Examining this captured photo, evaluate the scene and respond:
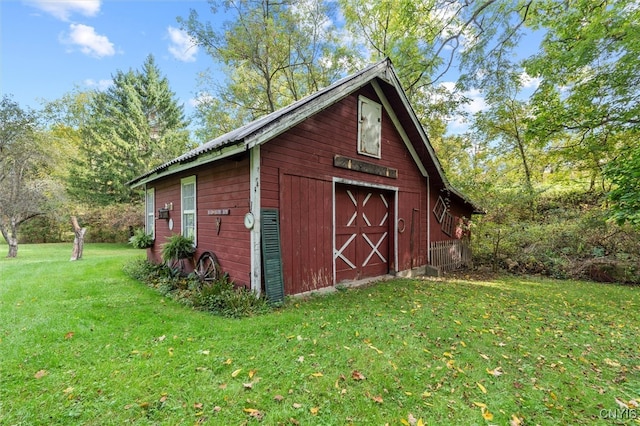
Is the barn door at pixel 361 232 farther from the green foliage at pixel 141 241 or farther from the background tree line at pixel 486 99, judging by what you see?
the green foliage at pixel 141 241

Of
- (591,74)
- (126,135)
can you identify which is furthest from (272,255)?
(126,135)

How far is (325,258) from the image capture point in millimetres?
6160

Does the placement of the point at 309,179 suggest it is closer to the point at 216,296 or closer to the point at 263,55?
the point at 216,296

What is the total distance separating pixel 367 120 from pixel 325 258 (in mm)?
3560

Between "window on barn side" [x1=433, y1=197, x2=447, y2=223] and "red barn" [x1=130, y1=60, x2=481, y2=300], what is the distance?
0.11m

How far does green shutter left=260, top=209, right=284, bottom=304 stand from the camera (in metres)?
5.06

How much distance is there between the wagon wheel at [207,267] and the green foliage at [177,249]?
401 mm

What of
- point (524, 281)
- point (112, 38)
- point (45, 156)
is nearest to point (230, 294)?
point (524, 281)

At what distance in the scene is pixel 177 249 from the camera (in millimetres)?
6453

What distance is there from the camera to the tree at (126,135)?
20312 mm

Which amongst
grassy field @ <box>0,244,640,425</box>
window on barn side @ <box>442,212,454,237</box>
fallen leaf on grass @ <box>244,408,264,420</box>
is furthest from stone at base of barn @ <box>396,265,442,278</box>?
fallen leaf on grass @ <box>244,408,264,420</box>

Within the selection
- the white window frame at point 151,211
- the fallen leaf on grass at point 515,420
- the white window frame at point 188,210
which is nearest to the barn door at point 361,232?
the white window frame at point 188,210

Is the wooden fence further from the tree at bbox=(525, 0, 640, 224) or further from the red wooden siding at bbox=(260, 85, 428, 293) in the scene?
the tree at bbox=(525, 0, 640, 224)

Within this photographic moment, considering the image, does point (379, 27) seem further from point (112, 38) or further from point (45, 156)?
point (45, 156)
